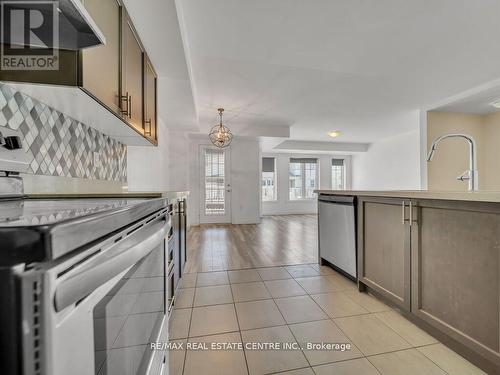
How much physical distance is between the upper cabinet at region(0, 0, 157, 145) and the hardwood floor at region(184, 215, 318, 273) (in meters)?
1.79

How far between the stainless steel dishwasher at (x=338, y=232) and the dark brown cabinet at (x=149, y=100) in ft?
6.40

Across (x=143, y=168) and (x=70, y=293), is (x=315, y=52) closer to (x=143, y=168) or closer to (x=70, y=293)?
(x=143, y=168)

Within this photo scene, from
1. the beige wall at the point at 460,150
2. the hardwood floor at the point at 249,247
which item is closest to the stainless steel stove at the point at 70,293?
the hardwood floor at the point at 249,247

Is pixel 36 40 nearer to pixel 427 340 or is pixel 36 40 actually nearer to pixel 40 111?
pixel 40 111

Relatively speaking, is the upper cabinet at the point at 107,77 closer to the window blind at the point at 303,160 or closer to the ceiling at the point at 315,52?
the ceiling at the point at 315,52

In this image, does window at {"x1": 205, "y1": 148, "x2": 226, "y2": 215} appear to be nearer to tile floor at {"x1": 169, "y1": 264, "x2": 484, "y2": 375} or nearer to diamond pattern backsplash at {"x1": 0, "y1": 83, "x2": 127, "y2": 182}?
tile floor at {"x1": 169, "y1": 264, "x2": 484, "y2": 375}

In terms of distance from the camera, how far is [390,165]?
262 inches

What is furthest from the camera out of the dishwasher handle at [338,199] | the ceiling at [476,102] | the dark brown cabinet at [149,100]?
the ceiling at [476,102]

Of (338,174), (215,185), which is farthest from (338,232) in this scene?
(338,174)

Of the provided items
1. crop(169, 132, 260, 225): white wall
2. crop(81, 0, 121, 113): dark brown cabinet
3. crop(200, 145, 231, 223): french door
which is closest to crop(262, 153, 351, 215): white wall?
crop(169, 132, 260, 225): white wall

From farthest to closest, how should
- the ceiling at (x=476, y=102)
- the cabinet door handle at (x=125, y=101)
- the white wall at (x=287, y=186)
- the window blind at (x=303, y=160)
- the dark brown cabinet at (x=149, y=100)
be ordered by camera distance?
the window blind at (x=303, y=160), the white wall at (x=287, y=186), the ceiling at (x=476, y=102), the dark brown cabinet at (x=149, y=100), the cabinet door handle at (x=125, y=101)

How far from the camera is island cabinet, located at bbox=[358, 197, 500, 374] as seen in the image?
1100 mm

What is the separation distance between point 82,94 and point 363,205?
2.10 m

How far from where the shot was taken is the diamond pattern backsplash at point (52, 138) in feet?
3.56
